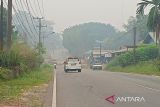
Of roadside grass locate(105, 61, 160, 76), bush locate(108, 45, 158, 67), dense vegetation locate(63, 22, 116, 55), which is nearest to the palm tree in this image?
roadside grass locate(105, 61, 160, 76)

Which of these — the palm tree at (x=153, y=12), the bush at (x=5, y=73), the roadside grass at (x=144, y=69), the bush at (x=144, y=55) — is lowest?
the roadside grass at (x=144, y=69)

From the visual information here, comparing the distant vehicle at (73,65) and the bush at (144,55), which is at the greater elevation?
the bush at (144,55)

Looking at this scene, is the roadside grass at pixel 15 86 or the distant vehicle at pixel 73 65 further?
the distant vehicle at pixel 73 65

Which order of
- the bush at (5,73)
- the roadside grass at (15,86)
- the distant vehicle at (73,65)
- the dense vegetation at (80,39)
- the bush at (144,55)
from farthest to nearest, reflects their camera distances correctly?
the dense vegetation at (80,39)
the bush at (144,55)
the distant vehicle at (73,65)
the bush at (5,73)
the roadside grass at (15,86)

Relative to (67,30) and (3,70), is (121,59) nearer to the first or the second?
(3,70)

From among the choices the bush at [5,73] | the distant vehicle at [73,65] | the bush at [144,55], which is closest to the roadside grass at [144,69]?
the bush at [144,55]

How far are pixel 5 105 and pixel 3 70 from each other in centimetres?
1467

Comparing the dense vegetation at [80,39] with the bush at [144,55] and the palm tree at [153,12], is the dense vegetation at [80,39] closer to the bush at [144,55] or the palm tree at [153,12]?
the bush at [144,55]

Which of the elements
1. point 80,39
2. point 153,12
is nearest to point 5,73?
point 153,12

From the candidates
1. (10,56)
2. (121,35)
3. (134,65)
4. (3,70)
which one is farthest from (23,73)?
(121,35)

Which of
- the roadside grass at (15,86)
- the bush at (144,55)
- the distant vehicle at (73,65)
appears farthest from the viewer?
the bush at (144,55)

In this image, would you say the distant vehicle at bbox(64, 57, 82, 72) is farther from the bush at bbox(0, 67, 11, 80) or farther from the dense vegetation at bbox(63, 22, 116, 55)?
the dense vegetation at bbox(63, 22, 116, 55)

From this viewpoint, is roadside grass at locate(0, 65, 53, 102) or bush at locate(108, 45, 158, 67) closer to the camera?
roadside grass at locate(0, 65, 53, 102)

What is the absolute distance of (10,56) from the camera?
3366 cm
